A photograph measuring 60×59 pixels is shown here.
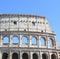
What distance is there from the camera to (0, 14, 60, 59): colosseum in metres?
52.3

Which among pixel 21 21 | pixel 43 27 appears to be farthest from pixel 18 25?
pixel 43 27

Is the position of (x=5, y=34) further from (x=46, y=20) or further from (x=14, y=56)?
(x=46, y=20)

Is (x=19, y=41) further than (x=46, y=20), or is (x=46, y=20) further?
(x=46, y=20)

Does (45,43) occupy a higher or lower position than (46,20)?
lower

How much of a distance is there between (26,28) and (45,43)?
511cm

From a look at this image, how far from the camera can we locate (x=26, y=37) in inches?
2101

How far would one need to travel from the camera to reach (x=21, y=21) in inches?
2147

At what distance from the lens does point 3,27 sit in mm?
54062

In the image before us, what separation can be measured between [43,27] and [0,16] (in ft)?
31.2

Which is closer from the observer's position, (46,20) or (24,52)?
(24,52)

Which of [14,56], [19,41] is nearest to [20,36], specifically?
[19,41]

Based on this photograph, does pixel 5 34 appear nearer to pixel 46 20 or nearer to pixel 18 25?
pixel 18 25

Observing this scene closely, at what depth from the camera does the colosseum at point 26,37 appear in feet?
172

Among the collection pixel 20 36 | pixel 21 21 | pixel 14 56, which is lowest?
pixel 14 56
